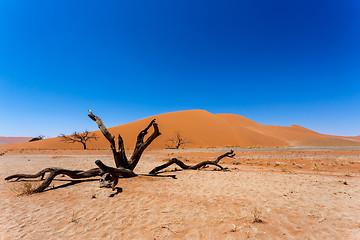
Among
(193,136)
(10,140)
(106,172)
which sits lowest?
(106,172)

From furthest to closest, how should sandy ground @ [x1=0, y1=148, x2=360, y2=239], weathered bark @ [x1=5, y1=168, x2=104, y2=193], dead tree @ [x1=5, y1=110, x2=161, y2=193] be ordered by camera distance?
dead tree @ [x1=5, y1=110, x2=161, y2=193] < weathered bark @ [x1=5, y1=168, x2=104, y2=193] < sandy ground @ [x1=0, y1=148, x2=360, y2=239]

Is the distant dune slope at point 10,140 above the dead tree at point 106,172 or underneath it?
above

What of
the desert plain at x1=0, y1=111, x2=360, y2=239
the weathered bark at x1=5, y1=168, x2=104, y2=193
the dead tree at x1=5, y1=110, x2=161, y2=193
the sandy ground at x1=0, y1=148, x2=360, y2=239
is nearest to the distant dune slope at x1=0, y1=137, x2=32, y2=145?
the weathered bark at x1=5, y1=168, x2=104, y2=193

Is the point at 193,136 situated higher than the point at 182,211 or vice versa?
the point at 193,136

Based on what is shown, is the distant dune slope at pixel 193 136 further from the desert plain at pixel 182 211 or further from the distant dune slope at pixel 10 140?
the distant dune slope at pixel 10 140

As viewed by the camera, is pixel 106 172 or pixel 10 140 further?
pixel 10 140

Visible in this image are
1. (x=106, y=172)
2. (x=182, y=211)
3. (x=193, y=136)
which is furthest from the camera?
(x=193, y=136)

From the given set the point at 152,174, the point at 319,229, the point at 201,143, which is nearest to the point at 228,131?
the point at 201,143

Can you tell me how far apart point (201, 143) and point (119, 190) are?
36.7m

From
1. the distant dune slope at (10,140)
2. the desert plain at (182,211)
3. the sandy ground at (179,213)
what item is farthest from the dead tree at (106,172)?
the distant dune slope at (10,140)

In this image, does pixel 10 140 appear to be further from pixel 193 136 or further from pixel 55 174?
pixel 55 174

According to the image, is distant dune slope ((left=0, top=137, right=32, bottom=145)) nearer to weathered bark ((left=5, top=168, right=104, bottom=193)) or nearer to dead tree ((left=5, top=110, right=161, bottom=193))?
weathered bark ((left=5, top=168, right=104, bottom=193))

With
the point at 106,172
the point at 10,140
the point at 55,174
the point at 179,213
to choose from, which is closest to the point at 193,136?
the point at 106,172

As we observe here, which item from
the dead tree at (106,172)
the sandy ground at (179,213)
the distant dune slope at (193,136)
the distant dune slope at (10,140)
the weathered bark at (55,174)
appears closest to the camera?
the sandy ground at (179,213)
